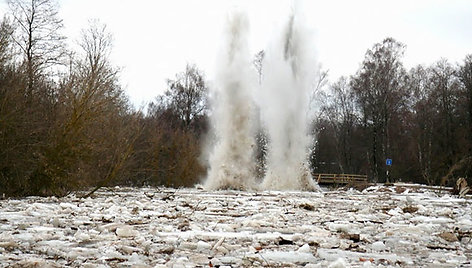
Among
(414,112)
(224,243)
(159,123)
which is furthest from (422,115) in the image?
(224,243)

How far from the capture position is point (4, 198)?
10031 millimetres

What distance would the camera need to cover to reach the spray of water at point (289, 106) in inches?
835

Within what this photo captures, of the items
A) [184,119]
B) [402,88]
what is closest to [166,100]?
[184,119]

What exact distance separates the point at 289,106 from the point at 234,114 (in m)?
2.68

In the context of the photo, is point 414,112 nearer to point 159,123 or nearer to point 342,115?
point 342,115

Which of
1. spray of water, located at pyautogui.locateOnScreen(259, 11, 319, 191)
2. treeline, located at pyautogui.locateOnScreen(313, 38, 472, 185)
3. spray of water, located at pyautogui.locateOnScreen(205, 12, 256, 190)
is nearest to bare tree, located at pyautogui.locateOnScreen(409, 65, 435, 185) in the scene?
treeline, located at pyautogui.locateOnScreen(313, 38, 472, 185)

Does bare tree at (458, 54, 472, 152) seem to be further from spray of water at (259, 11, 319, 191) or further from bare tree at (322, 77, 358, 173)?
spray of water at (259, 11, 319, 191)

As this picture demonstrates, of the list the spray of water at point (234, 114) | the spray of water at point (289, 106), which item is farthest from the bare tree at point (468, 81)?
the spray of water at point (234, 114)

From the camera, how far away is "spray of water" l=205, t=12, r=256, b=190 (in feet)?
69.2

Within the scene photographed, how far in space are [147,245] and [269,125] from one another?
1902cm

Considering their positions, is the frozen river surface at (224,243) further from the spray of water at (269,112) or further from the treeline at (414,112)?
the treeline at (414,112)

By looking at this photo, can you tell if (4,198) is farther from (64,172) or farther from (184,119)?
(184,119)

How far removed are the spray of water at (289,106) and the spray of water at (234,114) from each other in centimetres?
106

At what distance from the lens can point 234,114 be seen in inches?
842
